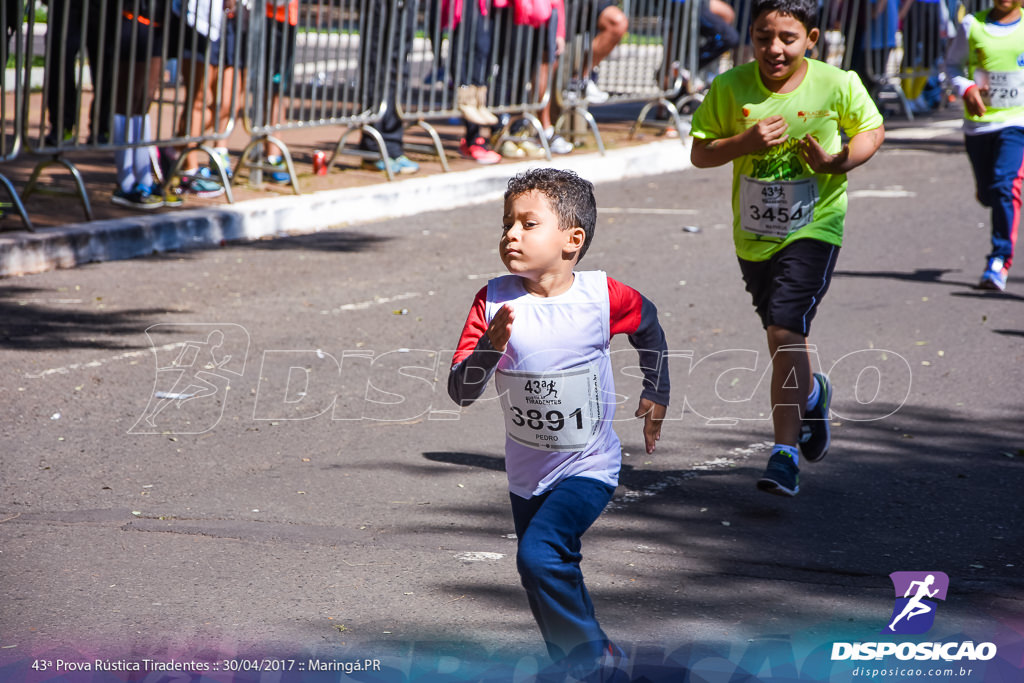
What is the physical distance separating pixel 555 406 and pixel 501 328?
0.32m

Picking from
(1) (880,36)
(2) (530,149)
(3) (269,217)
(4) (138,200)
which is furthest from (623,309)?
(1) (880,36)

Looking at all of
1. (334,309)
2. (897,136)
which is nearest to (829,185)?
(334,309)

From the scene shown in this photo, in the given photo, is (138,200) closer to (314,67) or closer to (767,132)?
(314,67)

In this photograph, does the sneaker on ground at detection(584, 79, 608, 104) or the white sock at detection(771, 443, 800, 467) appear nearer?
the white sock at detection(771, 443, 800, 467)

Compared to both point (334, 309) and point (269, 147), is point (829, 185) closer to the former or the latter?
point (334, 309)

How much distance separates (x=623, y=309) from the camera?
10.8 ft

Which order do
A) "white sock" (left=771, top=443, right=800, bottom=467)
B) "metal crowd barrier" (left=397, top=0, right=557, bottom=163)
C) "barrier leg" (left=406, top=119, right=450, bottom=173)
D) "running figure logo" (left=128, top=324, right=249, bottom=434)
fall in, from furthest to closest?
"barrier leg" (left=406, top=119, right=450, bottom=173), "metal crowd barrier" (left=397, top=0, right=557, bottom=163), "running figure logo" (left=128, top=324, right=249, bottom=434), "white sock" (left=771, top=443, right=800, bottom=467)

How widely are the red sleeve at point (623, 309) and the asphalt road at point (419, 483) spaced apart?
32.8 inches

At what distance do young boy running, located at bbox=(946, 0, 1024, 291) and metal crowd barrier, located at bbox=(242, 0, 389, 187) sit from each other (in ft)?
16.7

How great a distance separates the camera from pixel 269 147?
12602mm

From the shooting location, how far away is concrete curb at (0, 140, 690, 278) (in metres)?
8.31

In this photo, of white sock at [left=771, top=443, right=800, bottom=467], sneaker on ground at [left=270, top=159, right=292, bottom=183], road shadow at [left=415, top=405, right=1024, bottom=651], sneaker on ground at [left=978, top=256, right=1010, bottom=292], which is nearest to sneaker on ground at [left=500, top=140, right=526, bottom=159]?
sneaker on ground at [left=270, top=159, right=292, bottom=183]

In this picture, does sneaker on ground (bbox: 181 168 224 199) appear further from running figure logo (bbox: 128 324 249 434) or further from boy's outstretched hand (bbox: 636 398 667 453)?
boy's outstretched hand (bbox: 636 398 667 453)

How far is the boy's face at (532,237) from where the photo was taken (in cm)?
318
